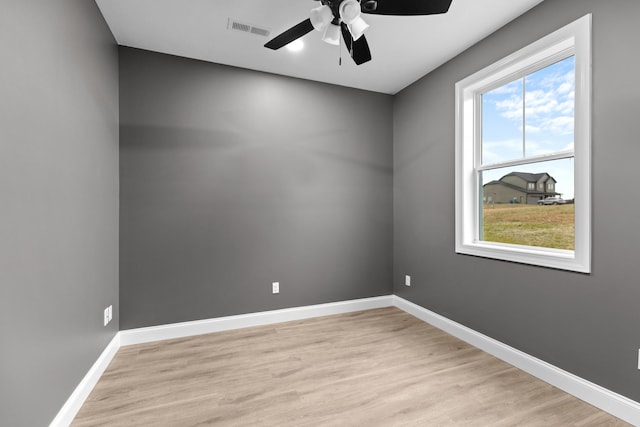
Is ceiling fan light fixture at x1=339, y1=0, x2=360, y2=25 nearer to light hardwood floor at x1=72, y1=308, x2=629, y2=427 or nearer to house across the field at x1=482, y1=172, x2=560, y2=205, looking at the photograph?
house across the field at x1=482, y1=172, x2=560, y2=205

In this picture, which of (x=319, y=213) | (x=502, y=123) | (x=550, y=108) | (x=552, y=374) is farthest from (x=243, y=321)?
(x=550, y=108)

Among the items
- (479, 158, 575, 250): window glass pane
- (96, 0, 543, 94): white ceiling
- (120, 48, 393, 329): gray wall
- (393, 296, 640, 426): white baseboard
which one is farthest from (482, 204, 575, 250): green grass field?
(96, 0, 543, 94): white ceiling

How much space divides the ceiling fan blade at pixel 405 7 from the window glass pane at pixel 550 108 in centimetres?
120

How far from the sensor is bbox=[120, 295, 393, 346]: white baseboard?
267 centimetres

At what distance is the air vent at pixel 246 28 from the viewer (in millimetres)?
2338

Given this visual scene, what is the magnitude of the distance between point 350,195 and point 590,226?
220 centimetres

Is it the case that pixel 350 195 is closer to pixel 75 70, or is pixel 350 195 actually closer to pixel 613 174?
pixel 613 174

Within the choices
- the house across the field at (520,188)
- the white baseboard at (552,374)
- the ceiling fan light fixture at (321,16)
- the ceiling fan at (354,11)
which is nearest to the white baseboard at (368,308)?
the white baseboard at (552,374)

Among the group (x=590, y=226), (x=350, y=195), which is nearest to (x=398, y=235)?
(x=350, y=195)

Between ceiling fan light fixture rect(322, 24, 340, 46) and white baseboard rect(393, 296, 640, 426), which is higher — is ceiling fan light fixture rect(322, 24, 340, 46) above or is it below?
above

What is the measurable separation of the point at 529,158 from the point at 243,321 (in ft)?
9.91

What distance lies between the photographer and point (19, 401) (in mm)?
1208

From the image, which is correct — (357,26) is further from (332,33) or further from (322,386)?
(322,386)

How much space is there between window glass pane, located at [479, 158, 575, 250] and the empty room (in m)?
0.02
